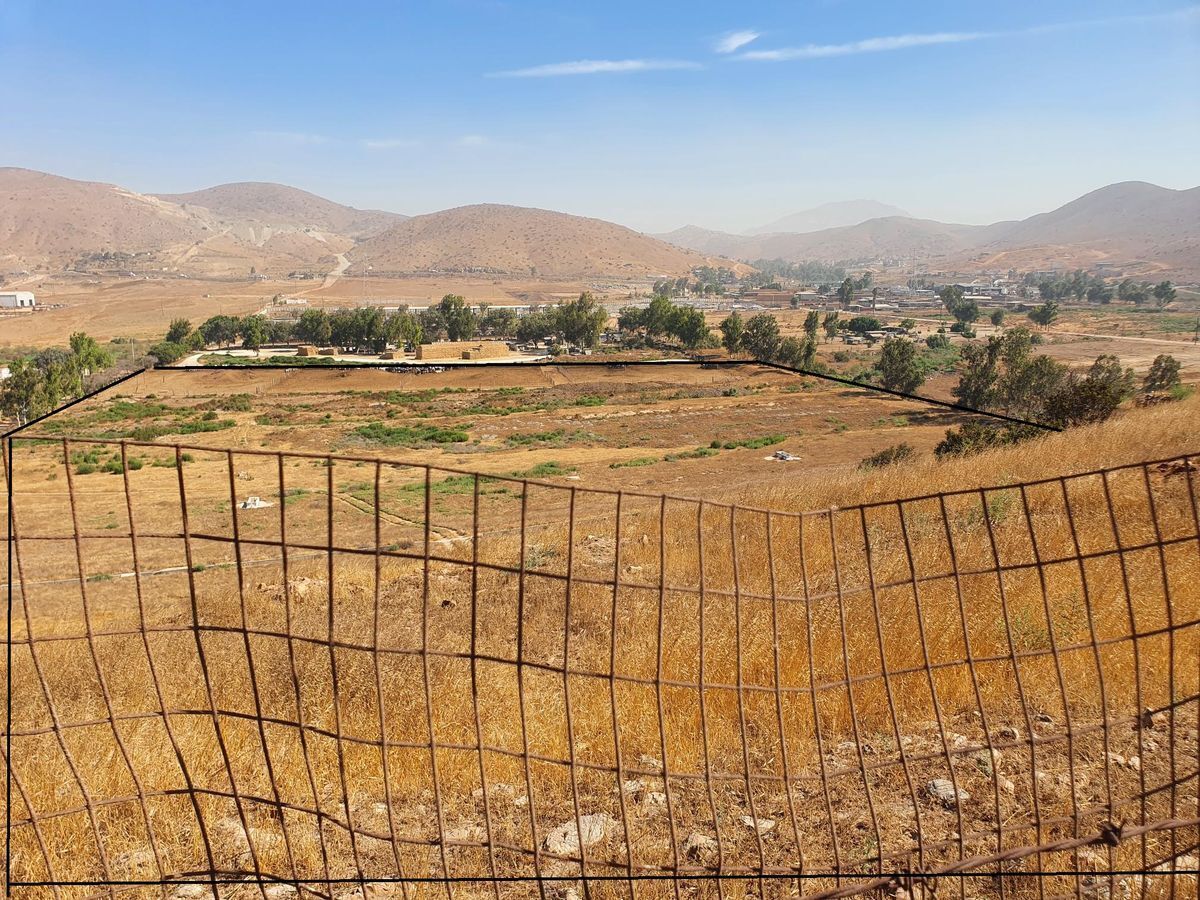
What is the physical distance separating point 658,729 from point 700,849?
0.91 metres

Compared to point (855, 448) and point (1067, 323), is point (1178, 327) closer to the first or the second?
point (1067, 323)

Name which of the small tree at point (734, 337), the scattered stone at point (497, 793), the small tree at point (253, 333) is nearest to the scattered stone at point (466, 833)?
the scattered stone at point (497, 793)

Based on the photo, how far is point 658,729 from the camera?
3934 mm

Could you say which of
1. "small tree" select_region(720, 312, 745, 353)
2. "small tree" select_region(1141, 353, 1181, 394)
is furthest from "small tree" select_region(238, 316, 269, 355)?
"small tree" select_region(1141, 353, 1181, 394)

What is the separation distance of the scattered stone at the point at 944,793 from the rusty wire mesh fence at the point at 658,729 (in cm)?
1

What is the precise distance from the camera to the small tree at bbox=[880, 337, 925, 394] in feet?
115

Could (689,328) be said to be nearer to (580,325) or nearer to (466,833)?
(580,325)

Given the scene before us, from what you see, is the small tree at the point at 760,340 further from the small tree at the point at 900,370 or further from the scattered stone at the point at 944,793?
the scattered stone at the point at 944,793

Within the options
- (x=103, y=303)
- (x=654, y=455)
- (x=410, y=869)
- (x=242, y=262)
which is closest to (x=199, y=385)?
(x=654, y=455)

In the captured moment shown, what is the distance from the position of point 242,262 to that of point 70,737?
169412 mm

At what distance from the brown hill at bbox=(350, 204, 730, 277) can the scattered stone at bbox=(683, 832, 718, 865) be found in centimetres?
14112

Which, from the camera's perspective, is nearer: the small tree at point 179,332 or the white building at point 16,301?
the small tree at point 179,332

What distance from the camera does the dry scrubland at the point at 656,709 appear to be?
8.91 ft

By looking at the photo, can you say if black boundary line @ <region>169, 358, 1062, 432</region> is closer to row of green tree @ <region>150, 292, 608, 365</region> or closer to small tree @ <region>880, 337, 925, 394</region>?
small tree @ <region>880, 337, 925, 394</region>
